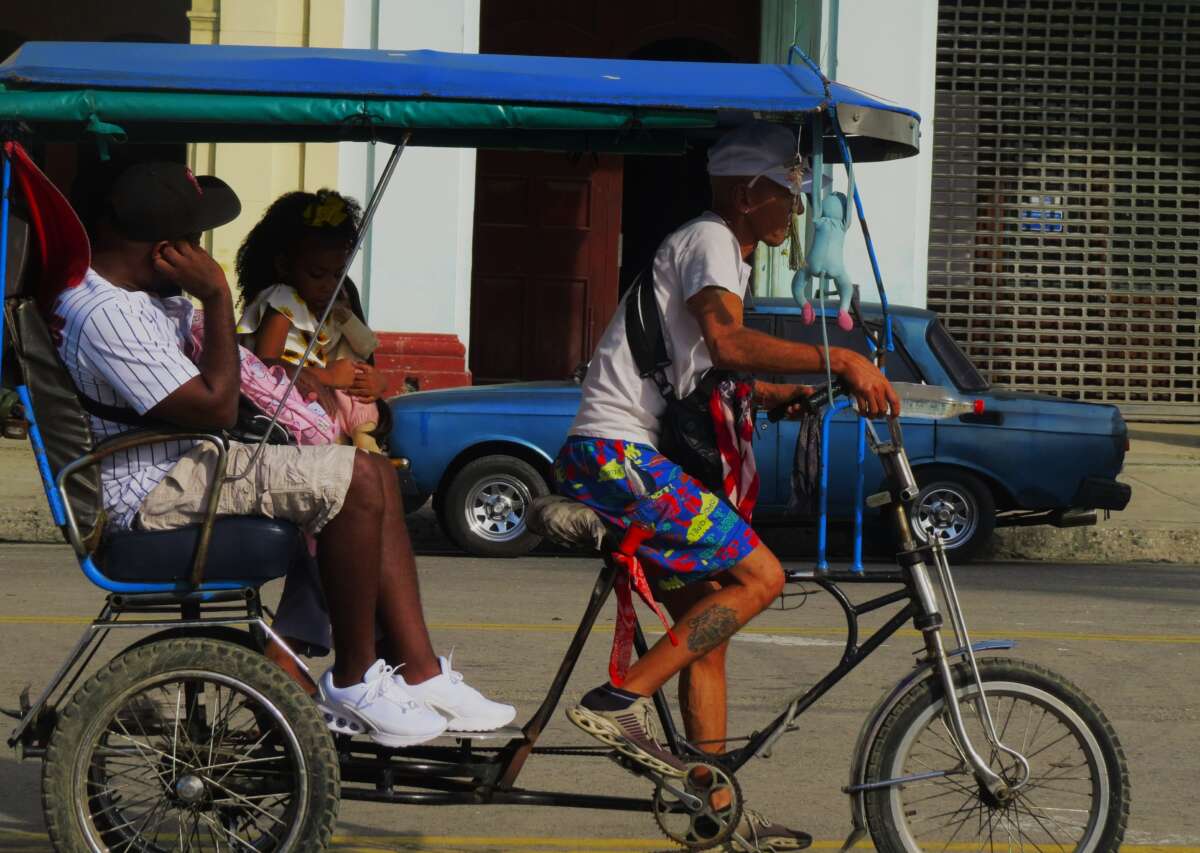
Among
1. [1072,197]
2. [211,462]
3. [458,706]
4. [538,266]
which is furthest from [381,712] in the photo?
[1072,197]

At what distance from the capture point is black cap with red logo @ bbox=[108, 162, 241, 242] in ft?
13.8

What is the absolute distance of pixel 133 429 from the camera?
4305mm

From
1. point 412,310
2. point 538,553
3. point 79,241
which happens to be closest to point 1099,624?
point 538,553

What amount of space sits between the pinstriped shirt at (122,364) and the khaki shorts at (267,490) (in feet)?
0.16

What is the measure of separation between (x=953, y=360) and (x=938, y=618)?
708 cm

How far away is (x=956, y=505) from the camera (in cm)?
1127

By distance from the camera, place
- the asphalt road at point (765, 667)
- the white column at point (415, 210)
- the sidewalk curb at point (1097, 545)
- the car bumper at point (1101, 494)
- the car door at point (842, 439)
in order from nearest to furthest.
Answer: the asphalt road at point (765, 667), the car door at point (842, 439), the car bumper at point (1101, 494), the sidewalk curb at point (1097, 545), the white column at point (415, 210)

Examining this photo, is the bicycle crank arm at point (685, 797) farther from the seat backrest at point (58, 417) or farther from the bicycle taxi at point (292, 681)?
the seat backrest at point (58, 417)

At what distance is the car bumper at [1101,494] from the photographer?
36.3 ft

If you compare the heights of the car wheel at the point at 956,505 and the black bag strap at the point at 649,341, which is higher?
the black bag strap at the point at 649,341

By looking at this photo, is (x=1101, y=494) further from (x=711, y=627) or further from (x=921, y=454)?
(x=711, y=627)

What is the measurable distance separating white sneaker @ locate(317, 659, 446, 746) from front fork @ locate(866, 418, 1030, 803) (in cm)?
113

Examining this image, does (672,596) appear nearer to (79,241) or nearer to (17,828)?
(79,241)

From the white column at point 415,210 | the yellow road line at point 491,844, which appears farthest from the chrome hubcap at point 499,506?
the yellow road line at point 491,844
